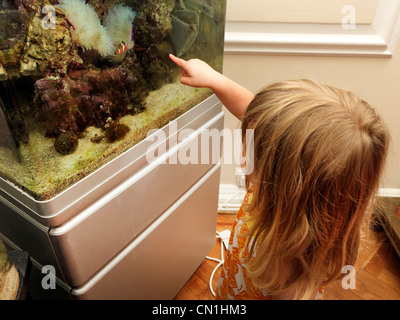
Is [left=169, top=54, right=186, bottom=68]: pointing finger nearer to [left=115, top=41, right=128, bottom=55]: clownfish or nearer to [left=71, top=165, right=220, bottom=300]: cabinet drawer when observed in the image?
[left=115, top=41, right=128, bottom=55]: clownfish

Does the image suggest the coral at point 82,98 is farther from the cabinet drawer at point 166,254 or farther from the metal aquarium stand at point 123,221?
the cabinet drawer at point 166,254

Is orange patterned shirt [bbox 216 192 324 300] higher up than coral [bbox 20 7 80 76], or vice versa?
coral [bbox 20 7 80 76]

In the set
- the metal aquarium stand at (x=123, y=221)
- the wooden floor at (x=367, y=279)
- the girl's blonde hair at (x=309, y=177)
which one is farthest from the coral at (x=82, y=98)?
the wooden floor at (x=367, y=279)

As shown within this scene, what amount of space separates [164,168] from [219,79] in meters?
0.31

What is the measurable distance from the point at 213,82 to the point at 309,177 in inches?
16.7

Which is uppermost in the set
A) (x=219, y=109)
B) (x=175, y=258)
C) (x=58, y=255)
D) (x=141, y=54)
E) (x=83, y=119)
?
(x=141, y=54)

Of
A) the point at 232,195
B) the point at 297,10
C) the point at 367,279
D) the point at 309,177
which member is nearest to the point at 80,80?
the point at 309,177

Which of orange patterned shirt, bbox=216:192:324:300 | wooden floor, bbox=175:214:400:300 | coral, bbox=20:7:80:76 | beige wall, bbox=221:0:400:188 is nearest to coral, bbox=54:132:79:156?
coral, bbox=20:7:80:76

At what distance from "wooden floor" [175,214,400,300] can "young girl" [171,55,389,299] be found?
719 millimetres

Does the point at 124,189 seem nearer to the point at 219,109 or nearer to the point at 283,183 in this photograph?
the point at 283,183

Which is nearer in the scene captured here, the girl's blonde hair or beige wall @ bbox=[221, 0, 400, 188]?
the girl's blonde hair

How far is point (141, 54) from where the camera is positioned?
80 centimetres

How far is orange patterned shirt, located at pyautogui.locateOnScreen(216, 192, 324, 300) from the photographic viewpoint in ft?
3.15

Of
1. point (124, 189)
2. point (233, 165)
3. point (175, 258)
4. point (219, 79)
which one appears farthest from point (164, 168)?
point (233, 165)
